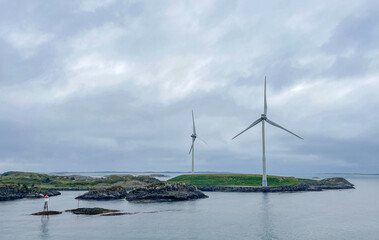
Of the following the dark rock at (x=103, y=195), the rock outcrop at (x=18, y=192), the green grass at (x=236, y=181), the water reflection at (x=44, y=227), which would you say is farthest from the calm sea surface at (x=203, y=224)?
the green grass at (x=236, y=181)

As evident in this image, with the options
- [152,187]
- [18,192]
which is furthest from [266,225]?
[18,192]

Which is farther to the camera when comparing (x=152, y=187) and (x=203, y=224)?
(x=152, y=187)

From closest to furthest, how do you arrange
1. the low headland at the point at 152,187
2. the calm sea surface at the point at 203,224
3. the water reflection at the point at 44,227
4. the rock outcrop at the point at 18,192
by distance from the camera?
the water reflection at the point at 44,227 < the calm sea surface at the point at 203,224 < the low headland at the point at 152,187 < the rock outcrop at the point at 18,192

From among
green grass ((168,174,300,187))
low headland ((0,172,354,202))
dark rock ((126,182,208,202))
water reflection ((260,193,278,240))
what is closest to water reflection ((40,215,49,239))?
water reflection ((260,193,278,240))

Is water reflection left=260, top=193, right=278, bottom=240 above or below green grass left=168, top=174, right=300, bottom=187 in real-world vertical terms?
below

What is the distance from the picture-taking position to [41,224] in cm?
5641

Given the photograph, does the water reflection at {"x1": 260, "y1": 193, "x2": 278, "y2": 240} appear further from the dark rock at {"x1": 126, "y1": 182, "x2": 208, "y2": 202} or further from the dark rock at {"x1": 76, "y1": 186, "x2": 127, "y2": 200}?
the dark rock at {"x1": 76, "y1": 186, "x2": 127, "y2": 200}

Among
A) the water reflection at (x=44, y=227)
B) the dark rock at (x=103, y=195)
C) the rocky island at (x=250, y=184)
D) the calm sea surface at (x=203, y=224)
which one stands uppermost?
the rocky island at (x=250, y=184)

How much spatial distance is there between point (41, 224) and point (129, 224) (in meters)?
14.4

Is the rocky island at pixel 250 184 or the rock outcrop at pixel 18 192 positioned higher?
the rocky island at pixel 250 184

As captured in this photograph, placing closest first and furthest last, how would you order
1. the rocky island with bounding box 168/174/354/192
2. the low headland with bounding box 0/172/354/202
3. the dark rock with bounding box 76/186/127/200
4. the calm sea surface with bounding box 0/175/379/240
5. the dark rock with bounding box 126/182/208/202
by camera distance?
the calm sea surface with bounding box 0/175/379/240 → the dark rock with bounding box 126/182/208/202 → the low headland with bounding box 0/172/354/202 → the dark rock with bounding box 76/186/127/200 → the rocky island with bounding box 168/174/354/192

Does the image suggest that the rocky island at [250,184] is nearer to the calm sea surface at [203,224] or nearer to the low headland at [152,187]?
the low headland at [152,187]

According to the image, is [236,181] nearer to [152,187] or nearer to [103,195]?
[152,187]

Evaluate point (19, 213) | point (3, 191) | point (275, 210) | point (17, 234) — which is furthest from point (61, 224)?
point (3, 191)
